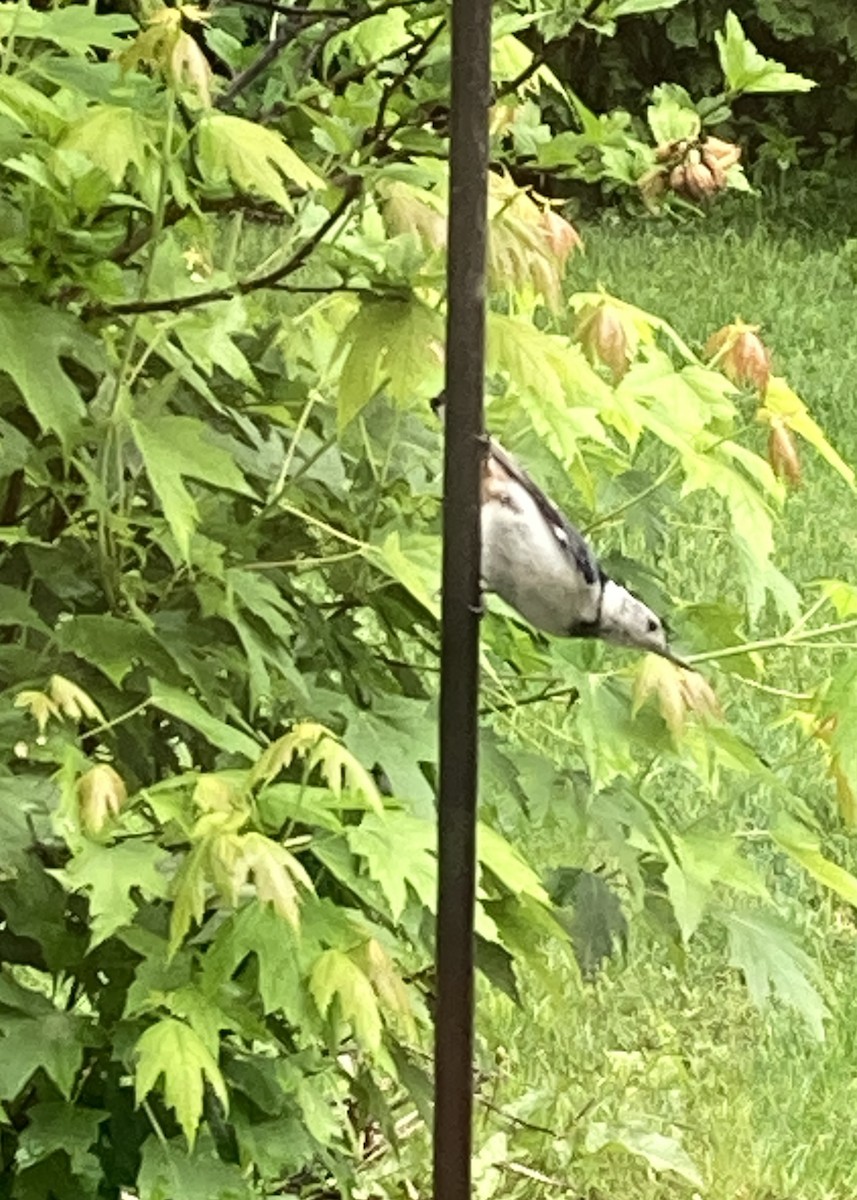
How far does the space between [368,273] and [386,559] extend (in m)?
0.18

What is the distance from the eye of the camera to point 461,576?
813mm

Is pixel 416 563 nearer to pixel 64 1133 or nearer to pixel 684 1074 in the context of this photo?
pixel 64 1133

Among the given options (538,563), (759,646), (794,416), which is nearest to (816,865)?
(759,646)

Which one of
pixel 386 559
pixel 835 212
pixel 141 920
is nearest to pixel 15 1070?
pixel 141 920

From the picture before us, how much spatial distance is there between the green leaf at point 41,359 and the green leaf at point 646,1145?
3.20ft

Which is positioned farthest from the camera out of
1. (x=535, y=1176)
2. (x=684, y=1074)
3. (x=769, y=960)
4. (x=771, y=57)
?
(x=771, y=57)

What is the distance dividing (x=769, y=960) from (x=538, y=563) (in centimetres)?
58

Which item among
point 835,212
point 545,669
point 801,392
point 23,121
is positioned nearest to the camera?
point 23,121

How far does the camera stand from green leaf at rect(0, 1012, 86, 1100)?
1.10m

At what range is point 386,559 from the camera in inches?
43.6

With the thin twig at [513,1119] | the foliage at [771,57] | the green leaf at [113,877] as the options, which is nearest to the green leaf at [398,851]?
the green leaf at [113,877]

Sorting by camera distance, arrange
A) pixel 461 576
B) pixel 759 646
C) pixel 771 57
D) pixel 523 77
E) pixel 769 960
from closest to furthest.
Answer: pixel 461 576
pixel 523 77
pixel 759 646
pixel 769 960
pixel 771 57

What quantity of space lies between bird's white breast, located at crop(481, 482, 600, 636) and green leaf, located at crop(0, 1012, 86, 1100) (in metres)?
0.43

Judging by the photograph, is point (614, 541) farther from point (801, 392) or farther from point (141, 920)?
point (141, 920)
